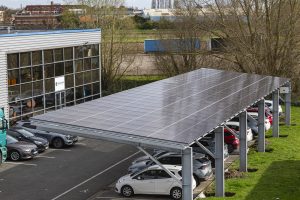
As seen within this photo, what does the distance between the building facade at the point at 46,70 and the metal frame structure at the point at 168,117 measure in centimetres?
1092

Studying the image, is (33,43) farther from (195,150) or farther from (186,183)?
(186,183)

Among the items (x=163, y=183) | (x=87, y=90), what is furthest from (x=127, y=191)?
(x=87, y=90)

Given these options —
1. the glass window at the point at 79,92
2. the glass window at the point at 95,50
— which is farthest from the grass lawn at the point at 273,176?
the glass window at the point at 95,50

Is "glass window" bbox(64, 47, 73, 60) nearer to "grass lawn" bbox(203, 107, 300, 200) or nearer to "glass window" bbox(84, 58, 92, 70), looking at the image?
"glass window" bbox(84, 58, 92, 70)

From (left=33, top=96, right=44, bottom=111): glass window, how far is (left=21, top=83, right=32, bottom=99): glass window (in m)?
0.69

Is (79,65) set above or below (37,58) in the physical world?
below

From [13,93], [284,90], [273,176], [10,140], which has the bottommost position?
[273,176]

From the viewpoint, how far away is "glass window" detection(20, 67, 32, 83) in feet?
115

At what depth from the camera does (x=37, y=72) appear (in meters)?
36.3

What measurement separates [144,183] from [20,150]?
864 centimetres

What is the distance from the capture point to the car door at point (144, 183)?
66.6ft

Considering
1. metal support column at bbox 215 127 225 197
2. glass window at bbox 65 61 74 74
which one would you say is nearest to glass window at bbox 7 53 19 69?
glass window at bbox 65 61 74 74

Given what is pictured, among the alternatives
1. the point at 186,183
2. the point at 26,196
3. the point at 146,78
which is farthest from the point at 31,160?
the point at 146,78

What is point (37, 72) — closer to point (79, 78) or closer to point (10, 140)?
point (79, 78)
